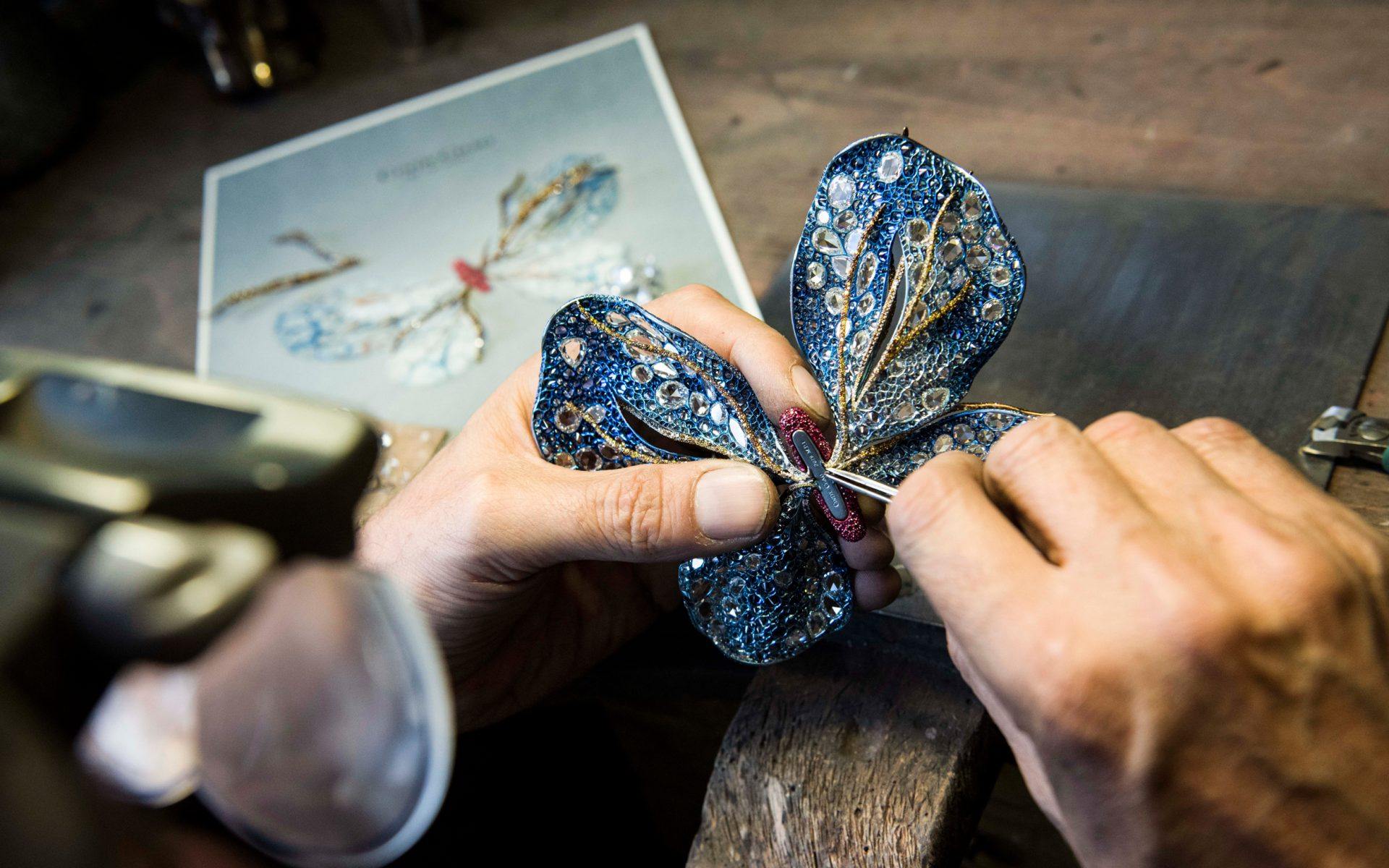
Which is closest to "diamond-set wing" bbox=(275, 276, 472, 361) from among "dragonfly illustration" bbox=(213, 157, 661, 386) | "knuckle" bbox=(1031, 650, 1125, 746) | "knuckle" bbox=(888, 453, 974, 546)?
"dragonfly illustration" bbox=(213, 157, 661, 386)

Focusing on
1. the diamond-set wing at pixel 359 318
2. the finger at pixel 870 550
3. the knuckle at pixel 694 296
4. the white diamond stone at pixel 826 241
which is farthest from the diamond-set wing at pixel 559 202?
the finger at pixel 870 550

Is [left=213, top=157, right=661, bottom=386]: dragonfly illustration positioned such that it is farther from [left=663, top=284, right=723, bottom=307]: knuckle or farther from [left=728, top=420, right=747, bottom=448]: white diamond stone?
[left=728, top=420, right=747, bottom=448]: white diamond stone

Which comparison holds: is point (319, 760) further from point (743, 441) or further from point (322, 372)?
point (322, 372)

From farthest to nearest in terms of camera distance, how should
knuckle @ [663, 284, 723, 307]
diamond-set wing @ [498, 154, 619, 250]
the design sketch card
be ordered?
diamond-set wing @ [498, 154, 619, 250] → the design sketch card → knuckle @ [663, 284, 723, 307]

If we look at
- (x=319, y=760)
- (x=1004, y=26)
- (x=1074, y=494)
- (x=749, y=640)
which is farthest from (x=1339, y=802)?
(x=1004, y=26)

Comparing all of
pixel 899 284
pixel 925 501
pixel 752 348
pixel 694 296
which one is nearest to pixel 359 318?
pixel 694 296

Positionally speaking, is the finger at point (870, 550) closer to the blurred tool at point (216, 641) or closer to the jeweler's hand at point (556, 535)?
the jeweler's hand at point (556, 535)
